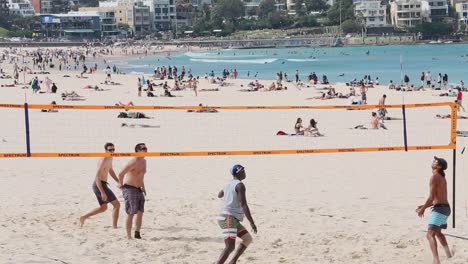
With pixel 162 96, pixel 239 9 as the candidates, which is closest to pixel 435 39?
pixel 239 9

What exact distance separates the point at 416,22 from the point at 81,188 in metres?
154

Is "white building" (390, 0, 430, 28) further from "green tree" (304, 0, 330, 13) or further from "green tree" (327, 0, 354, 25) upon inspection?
"green tree" (304, 0, 330, 13)

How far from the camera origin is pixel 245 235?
788 centimetres

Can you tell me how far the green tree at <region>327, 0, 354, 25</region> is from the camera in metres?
172

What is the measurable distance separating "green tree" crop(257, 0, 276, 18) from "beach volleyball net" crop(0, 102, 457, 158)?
165335 millimetres

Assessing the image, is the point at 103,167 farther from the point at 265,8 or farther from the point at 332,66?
the point at 265,8

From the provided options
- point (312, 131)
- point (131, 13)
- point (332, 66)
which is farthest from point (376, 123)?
point (131, 13)

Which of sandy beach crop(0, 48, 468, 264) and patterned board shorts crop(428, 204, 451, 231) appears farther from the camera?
sandy beach crop(0, 48, 468, 264)

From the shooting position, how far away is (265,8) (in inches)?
7613

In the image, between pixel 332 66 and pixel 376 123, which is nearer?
pixel 376 123

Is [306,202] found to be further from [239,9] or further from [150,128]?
[239,9]

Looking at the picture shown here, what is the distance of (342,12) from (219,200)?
16579 cm

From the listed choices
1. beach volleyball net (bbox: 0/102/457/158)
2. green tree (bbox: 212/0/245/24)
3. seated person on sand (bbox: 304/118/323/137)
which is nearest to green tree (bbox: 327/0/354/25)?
green tree (bbox: 212/0/245/24)

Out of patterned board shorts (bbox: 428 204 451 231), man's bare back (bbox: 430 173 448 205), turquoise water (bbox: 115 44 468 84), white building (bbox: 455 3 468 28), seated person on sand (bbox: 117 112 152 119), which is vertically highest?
white building (bbox: 455 3 468 28)
